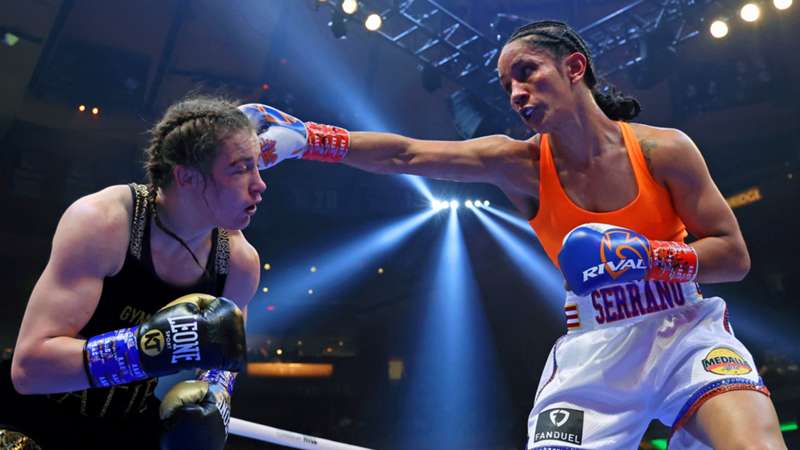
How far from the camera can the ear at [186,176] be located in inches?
69.0

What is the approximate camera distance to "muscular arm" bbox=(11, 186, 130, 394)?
1487 mm

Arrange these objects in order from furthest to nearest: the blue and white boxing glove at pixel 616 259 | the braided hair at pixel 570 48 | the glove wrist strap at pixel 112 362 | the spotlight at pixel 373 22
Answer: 1. the spotlight at pixel 373 22
2. the braided hair at pixel 570 48
3. the blue and white boxing glove at pixel 616 259
4. the glove wrist strap at pixel 112 362

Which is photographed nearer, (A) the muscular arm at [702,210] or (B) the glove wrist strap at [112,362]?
(B) the glove wrist strap at [112,362]

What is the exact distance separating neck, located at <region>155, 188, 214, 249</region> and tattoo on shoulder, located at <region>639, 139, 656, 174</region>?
1343mm

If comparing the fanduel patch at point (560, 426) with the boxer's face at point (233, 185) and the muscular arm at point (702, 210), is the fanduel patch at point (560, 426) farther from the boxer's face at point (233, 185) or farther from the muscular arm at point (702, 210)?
the boxer's face at point (233, 185)

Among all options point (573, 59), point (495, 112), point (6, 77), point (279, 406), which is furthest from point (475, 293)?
point (573, 59)

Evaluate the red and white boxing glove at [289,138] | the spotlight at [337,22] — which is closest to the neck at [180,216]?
the red and white boxing glove at [289,138]

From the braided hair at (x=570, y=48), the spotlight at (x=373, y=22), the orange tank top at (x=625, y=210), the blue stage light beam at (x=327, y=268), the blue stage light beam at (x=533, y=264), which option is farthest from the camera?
the blue stage light beam at (x=327, y=268)

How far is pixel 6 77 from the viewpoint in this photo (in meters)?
6.93

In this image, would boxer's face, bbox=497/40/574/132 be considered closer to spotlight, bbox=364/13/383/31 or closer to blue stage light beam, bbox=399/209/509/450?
spotlight, bbox=364/13/383/31

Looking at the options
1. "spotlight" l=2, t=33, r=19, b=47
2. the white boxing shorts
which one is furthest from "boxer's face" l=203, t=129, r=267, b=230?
"spotlight" l=2, t=33, r=19, b=47

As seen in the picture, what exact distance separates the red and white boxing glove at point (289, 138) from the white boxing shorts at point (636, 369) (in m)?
0.95

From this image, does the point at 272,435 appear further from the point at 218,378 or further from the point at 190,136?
the point at 190,136

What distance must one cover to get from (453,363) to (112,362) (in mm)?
8977
